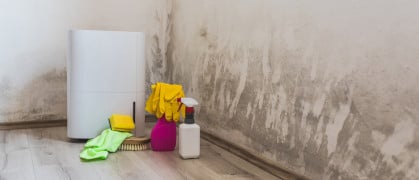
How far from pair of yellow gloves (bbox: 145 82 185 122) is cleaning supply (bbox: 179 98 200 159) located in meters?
0.10

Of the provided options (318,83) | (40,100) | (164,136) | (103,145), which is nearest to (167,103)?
(164,136)

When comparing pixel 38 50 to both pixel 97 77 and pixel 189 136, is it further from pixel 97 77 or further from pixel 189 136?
pixel 189 136

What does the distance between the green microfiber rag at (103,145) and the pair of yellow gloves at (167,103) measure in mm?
163

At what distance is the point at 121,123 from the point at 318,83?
838 millimetres

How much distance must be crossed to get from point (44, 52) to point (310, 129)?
1426 millimetres

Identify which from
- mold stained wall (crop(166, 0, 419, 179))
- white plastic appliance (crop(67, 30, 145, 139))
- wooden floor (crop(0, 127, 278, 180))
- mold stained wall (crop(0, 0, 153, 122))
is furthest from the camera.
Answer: mold stained wall (crop(0, 0, 153, 122))

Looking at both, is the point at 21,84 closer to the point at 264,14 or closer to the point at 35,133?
the point at 35,133

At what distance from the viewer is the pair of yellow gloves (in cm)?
162

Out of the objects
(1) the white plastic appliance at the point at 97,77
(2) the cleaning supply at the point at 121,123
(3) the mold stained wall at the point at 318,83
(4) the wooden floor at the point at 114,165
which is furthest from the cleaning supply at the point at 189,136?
(1) the white plastic appliance at the point at 97,77

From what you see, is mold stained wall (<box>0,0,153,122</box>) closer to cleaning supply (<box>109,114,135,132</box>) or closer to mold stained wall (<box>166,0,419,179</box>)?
cleaning supply (<box>109,114,135,132</box>)

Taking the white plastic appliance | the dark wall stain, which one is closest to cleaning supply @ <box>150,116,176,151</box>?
the white plastic appliance

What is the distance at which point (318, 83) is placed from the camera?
46.1 inches

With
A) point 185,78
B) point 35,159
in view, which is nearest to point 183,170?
point 35,159

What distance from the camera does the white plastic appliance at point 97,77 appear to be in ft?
5.76
